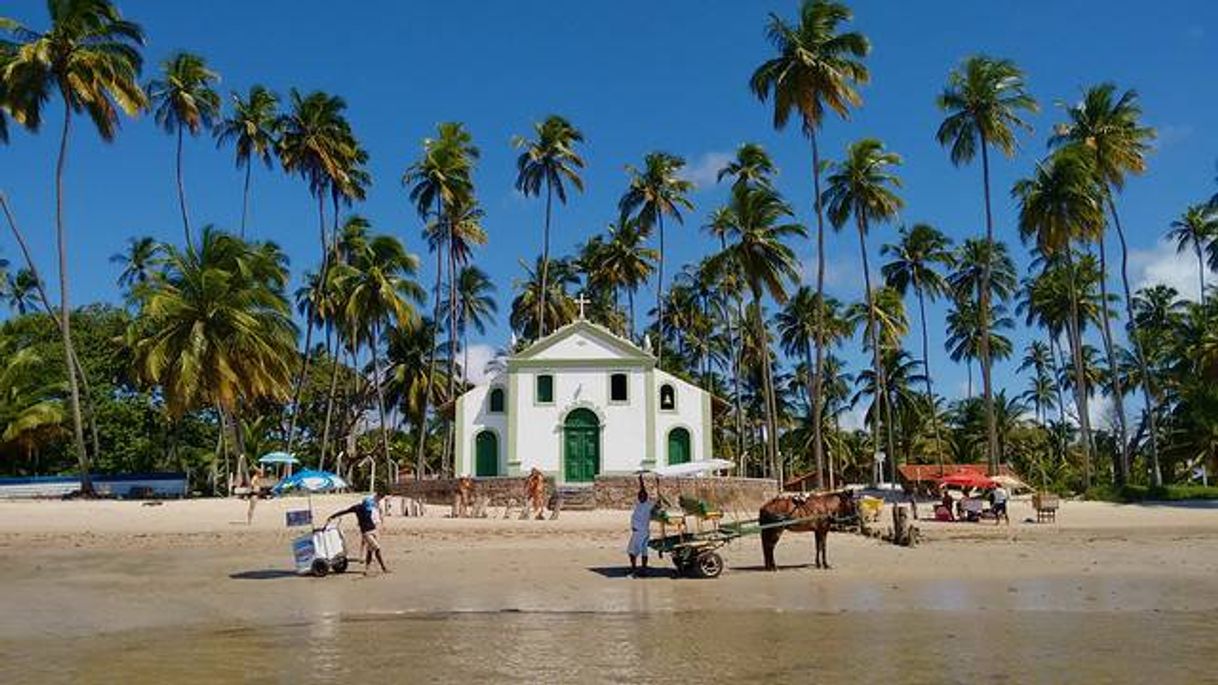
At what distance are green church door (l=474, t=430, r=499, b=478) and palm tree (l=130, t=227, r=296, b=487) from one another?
360 inches

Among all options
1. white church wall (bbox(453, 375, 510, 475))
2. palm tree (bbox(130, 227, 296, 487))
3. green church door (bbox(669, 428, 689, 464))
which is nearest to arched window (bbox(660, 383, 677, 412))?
green church door (bbox(669, 428, 689, 464))

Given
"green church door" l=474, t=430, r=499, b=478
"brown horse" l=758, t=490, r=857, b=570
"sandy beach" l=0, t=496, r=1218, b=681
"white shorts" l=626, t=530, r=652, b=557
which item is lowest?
"sandy beach" l=0, t=496, r=1218, b=681


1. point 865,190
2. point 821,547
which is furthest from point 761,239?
point 821,547

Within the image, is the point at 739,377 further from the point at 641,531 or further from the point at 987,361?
the point at 641,531

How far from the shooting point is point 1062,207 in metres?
49.2

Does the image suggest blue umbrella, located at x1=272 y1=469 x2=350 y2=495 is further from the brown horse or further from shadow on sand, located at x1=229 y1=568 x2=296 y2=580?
the brown horse

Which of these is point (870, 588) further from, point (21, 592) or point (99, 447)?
point (99, 447)

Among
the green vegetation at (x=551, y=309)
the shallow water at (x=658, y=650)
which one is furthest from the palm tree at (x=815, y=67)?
the shallow water at (x=658, y=650)

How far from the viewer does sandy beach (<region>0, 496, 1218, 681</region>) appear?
43.7 ft

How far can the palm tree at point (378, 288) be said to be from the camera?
56.9 meters

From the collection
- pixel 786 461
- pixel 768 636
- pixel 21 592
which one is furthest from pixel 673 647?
pixel 786 461

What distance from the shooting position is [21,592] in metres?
16.3

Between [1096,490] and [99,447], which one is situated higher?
[99,447]

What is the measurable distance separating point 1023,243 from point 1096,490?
40.6 ft
